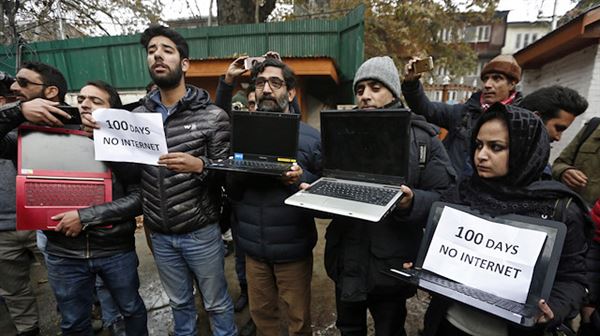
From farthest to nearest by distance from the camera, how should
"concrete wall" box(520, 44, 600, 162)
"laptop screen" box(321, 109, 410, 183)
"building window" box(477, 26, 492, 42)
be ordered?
"building window" box(477, 26, 492, 42) → "concrete wall" box(520, 44, 600, 162) → "laptop screen" box(321, 109, 410, 183)

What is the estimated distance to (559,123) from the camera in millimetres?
2115

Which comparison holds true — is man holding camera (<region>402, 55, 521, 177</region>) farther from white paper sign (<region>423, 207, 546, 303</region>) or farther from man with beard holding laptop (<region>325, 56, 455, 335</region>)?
white paper sign (<region>423, 207, 546, 303</region>)

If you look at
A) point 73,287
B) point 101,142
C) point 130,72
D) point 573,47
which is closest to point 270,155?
point 101,142

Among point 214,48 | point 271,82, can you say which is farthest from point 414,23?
point 271,82

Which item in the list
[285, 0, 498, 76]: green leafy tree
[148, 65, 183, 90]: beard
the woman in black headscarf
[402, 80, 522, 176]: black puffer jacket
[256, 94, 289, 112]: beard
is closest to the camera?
the woman in black headscarf

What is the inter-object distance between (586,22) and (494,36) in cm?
3566

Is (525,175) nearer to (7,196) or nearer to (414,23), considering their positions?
(7,196)

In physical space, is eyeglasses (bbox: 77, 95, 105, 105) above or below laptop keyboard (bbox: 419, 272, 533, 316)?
above

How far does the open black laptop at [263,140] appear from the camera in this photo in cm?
180

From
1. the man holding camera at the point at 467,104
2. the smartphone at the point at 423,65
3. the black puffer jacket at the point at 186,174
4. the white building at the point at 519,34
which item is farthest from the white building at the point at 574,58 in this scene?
the white building at the point at 519,34

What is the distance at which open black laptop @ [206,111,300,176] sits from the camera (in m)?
1.80

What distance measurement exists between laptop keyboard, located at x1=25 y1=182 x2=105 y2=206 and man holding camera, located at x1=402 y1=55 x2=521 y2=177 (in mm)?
2405

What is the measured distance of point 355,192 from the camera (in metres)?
1.56

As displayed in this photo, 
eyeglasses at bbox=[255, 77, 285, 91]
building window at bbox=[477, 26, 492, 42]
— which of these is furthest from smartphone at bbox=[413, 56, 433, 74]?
building window at bbox=[477, 26, 492, 42]
